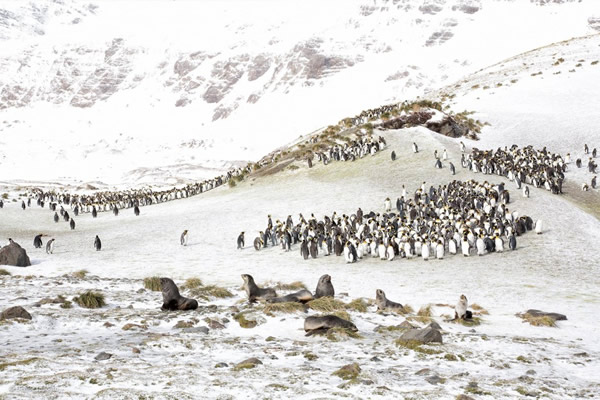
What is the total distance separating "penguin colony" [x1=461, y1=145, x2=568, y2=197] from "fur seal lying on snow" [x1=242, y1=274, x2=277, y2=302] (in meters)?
18.3

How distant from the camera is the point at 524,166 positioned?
109ft

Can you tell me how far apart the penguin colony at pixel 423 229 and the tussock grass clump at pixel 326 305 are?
28.2 ft

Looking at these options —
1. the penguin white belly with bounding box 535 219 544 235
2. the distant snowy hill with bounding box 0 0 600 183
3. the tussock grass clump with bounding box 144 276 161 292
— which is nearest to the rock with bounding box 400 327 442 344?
the tussock grass clump with bounding box 144 276 161 292

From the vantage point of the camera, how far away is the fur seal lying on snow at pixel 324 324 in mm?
11227

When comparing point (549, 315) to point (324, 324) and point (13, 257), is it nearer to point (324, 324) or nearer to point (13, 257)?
point (324, 324)

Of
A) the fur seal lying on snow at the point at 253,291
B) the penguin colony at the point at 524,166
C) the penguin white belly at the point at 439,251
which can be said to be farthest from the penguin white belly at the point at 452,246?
the fur seal lying on snow at the point at 253,291

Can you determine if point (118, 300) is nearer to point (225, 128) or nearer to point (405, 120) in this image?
point (405, 120)

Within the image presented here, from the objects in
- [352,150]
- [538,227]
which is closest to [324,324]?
[538,227]

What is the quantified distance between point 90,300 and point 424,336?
27.9 feet

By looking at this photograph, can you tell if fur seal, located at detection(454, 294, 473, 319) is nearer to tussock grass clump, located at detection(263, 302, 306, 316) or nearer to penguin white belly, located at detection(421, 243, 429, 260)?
tussock grass clump, located at detection(263, 302, 306, 316)

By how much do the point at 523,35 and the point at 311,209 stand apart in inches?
5689

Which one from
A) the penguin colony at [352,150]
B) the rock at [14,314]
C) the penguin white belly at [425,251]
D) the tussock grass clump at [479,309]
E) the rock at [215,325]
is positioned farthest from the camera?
the penguin colony at [352,150]

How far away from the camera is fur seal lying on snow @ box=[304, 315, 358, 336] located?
36.8ft

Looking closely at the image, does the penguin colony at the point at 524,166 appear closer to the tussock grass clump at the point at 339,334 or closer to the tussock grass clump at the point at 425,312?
the tussock grass clump at the point at 425,312
